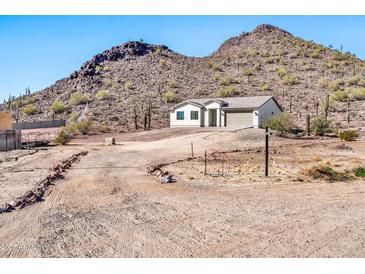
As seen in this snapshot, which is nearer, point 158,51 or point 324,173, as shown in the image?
point 324,173

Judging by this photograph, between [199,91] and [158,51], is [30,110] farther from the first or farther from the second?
[158,51]

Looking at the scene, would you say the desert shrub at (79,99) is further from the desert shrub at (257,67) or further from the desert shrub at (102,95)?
the desert shrub at (257,67)

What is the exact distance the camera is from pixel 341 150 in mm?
30609

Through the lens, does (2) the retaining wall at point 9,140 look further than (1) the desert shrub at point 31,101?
No

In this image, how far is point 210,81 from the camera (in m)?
82.4

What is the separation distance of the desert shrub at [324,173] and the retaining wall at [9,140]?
23.4m

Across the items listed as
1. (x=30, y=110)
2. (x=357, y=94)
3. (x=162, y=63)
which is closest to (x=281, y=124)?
(x=357, y=94)

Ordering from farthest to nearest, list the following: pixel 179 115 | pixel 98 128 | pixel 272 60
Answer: pixel 272 60, pixel 179 115, pixel 98 128

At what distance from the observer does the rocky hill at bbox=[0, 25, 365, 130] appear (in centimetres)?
6431

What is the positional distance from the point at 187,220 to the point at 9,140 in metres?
26.8

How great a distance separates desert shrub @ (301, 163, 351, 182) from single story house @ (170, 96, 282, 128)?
1064 inches

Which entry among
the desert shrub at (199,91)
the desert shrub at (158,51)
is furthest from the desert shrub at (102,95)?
the desert shrub at (158,51)

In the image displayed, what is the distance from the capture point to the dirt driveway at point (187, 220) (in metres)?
9.07

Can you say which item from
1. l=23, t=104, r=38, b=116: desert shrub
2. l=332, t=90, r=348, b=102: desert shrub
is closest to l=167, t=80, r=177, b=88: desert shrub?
l=23, t=104, r=38, b=116: desert shrub
